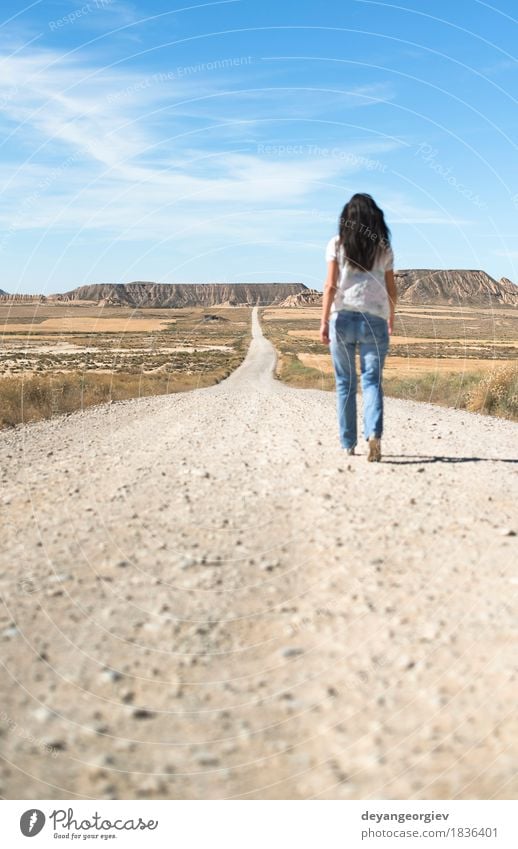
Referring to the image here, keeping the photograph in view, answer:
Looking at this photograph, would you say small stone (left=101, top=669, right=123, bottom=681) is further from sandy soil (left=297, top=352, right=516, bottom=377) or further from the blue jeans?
sandy soil (left=297, top=352, right=516, bottom=377)

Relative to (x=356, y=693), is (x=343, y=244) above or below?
above

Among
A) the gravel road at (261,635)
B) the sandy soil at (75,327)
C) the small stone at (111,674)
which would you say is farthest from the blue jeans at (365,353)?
the sandy soil at (75,327)

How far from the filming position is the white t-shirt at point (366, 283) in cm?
701

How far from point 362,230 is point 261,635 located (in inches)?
169

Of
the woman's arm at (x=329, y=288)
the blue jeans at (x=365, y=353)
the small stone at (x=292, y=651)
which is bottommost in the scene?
the small stone at (x=292, y=651)

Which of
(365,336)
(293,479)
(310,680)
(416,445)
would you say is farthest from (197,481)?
(310,680)

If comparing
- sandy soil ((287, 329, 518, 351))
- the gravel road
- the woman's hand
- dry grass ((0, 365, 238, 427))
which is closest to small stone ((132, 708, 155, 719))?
A: the gravel road

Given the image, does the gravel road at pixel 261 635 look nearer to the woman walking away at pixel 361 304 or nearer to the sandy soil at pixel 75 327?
the woman walking away at pixel 361 304

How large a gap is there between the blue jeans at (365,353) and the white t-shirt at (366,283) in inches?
4.6

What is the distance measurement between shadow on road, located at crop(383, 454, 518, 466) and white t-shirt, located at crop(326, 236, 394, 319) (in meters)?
1.39

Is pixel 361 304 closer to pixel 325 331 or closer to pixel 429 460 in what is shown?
pixel 325 331

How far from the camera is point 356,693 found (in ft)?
9.66
